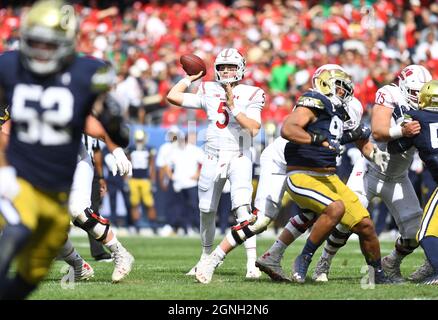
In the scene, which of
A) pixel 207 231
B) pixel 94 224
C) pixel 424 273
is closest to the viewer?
pixel 94 224

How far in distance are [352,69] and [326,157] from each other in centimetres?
973

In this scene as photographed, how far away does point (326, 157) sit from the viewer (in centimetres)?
722

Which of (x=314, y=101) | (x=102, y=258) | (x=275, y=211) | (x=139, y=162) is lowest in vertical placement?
(x=139, y=162)

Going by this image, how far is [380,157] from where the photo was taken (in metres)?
7.77

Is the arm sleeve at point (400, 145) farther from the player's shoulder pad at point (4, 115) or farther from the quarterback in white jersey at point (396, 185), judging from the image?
the player's shoulder pad at point (4, 115)

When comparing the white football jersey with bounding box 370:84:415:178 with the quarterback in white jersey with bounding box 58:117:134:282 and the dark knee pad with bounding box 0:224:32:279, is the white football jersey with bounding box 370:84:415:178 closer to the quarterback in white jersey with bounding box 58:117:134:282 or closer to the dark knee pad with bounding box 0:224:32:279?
the quarterback in white jersey with bounding box 58:117:134:282

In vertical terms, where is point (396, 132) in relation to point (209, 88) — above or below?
below

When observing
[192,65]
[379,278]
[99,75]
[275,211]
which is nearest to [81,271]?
[275,211]

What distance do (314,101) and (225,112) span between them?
141cm

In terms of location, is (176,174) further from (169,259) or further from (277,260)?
(277,260)

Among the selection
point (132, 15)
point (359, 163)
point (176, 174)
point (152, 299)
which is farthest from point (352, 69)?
point (152, 299)

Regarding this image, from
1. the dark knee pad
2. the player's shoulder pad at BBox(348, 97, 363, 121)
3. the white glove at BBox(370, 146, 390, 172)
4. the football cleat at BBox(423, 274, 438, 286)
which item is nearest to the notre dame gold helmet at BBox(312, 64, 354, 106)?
the player's shoulder pad at BBox(348, 97, 363, 121)

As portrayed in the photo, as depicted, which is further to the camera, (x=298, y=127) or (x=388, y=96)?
(x=388, y=96)

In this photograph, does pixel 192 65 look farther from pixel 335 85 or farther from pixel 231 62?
pixel 335 85
